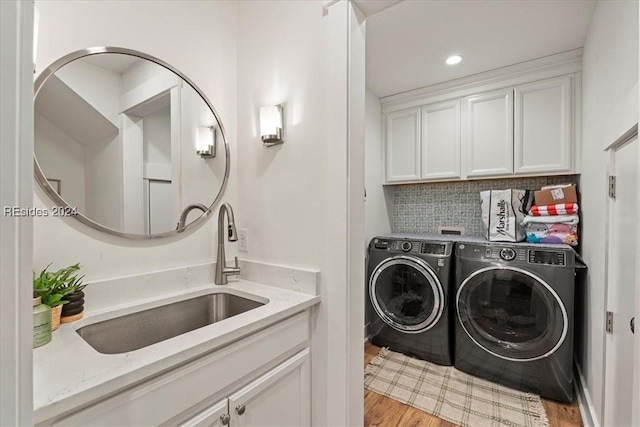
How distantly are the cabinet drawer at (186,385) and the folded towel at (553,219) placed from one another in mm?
2049

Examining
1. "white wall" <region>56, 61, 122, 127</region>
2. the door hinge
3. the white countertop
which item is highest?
"white wall" <region>56, 61, 122, 127</region>

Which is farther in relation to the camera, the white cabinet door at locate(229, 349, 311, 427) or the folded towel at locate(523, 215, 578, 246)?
the folded towel at locate(523, 215, 578, 246)

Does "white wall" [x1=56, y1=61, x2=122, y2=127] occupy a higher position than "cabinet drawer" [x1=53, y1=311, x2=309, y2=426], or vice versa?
"white wall" [x1=56, y1=61, x2=122, y2=127]

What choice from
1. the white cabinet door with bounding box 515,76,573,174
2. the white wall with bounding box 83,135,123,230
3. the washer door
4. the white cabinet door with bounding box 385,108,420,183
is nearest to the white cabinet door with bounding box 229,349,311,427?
the white wall with bounding box 83,135,123,230

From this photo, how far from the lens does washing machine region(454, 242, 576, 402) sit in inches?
74.4

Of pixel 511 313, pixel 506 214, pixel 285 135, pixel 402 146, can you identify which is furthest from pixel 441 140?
pixel 285 135

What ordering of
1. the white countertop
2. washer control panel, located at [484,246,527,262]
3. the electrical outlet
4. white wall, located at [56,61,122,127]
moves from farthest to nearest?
1. washer control panel, located at [484,246,527,262]
2. the electrical outlet
3. white wall, located at [56,61,122,127]
4. the white countertop

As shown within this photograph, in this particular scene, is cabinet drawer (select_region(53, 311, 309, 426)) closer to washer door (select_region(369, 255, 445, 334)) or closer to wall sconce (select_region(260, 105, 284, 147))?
wall sconce (select_region(260, 105, 284, 147))

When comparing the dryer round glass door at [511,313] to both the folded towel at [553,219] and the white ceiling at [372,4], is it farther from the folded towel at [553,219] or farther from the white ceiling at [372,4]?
the white ceiling at [372,4]

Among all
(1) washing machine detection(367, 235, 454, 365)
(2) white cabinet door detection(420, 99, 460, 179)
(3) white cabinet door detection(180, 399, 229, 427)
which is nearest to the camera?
(3) white cabinet door detection(180, 399, 229, 427)

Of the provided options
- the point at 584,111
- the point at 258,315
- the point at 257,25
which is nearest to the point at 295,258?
the point at 258,315

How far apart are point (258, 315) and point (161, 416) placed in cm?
40

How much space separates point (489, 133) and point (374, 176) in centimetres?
105

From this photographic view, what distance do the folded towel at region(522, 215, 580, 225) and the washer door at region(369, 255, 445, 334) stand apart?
83cm
